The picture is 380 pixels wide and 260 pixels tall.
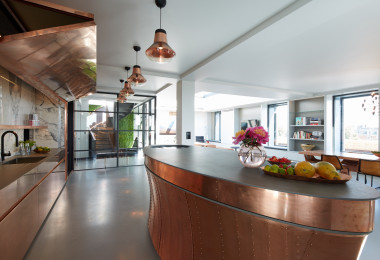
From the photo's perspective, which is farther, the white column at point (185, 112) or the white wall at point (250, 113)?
the white wall at point (250, 113)

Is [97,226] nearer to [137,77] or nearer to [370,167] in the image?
[137,77]

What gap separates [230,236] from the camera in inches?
51.4

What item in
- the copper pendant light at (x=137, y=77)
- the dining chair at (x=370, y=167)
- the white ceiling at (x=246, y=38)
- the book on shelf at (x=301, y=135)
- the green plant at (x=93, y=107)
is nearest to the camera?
the white ceiling at (x=246, y=38)

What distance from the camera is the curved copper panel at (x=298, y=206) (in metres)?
0.95

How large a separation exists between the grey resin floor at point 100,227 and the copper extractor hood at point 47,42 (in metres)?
2.15

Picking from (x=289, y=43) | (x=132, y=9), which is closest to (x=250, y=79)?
(x=289, y=43)

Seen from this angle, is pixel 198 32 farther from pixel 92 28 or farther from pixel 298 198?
pixel 298 198

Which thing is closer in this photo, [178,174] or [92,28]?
[178,174]

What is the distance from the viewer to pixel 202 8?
8.17ft

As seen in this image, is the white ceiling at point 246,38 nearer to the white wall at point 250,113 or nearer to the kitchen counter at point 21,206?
the kitchen counter at point 21,206

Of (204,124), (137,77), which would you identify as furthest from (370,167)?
(204,124)

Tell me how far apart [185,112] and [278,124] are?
6.30 meters

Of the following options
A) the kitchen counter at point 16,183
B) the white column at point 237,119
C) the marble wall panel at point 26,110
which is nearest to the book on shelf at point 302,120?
the white column at point 237,119

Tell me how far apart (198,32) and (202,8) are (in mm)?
592
